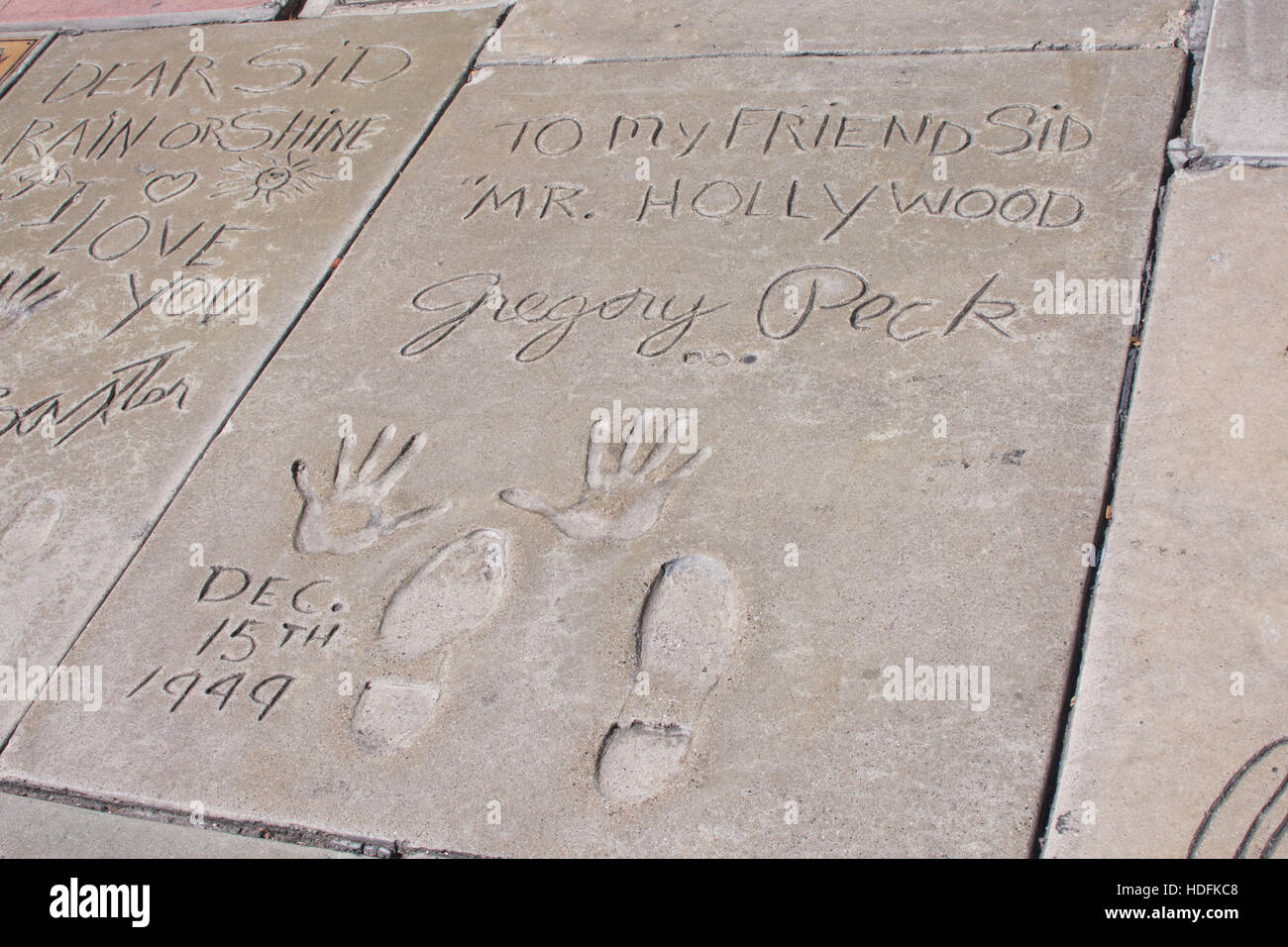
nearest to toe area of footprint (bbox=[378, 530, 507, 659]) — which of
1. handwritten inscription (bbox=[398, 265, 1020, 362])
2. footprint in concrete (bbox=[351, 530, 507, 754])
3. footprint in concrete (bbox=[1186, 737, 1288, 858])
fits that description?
footprint in concrete (bbox=[351, 530, 507, 754])

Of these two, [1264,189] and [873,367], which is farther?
[1264,189]

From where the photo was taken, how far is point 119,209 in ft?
11.5

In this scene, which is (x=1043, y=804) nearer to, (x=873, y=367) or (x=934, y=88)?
(x=873, y=367)

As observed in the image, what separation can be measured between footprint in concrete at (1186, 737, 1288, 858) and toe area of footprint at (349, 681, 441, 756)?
1.27 meters

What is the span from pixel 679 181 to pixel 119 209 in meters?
1.73

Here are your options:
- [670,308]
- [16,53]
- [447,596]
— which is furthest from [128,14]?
[447,596]

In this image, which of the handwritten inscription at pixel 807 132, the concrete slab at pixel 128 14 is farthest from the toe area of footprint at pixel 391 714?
the concrete slab at pixel 128 14

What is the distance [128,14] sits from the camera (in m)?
4.51

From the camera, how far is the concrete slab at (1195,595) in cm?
175

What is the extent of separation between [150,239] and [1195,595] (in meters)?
2.92

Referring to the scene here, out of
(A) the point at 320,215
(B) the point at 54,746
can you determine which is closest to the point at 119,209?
(A) the point at 320,215

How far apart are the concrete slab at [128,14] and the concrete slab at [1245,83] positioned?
3286 mm

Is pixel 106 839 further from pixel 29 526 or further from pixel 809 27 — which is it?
pixel 809 27

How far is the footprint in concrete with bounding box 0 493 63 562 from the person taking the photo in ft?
8.31
